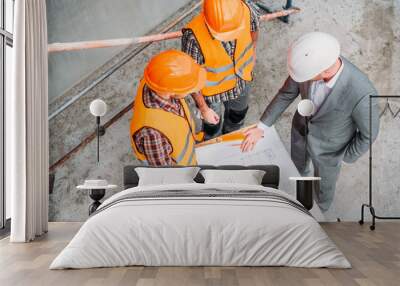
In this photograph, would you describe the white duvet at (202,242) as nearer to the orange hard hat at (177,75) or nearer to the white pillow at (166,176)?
the white pillow at (166,176)

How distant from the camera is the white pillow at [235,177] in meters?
6.47

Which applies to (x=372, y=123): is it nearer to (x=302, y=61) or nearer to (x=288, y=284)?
(x=302, y=61)

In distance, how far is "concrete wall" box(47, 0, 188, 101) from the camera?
23.8ft

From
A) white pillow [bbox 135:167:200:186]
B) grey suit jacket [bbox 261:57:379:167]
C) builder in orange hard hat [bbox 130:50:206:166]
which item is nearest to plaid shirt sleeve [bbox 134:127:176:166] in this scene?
builder in orange hard hat [bbox 130:50:206:166]

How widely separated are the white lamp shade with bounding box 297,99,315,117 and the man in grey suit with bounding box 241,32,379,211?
0.26 metres

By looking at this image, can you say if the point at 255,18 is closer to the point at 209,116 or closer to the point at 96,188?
Answer: the point at 209,116

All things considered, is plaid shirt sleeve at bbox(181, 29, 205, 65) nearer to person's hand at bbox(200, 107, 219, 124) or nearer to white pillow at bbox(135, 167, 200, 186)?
person's hand at bbox(200, 107, 219, 124)

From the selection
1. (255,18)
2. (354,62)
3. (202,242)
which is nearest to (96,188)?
(202,242)

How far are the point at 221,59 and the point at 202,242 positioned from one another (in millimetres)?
3525

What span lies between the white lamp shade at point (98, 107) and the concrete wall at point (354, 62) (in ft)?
1.01

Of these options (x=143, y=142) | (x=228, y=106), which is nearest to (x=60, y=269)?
(x=143, y=142)

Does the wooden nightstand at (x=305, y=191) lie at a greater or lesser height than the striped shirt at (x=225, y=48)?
lesser

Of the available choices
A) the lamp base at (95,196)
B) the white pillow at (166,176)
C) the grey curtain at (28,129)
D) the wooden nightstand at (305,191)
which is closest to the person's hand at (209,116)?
the white pillow at (166,176)

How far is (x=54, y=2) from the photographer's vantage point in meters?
7.30
